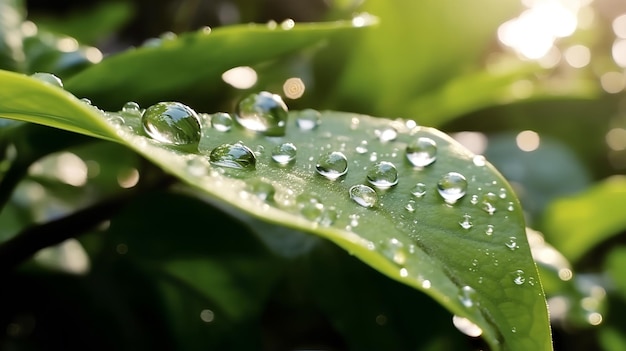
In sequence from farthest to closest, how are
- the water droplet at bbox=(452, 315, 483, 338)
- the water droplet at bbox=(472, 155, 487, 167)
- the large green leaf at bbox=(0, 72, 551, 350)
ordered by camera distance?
the water droplet at bbox=(452, 315, 483, 338)
the water droplet at bbox=(472, 155, 487, 167)
the large green leaf at bbox=(0, 72, 551, 350)

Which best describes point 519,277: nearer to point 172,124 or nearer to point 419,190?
point 419,190

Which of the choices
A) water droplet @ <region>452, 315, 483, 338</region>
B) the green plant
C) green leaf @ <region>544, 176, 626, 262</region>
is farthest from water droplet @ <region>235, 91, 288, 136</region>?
green leaf @ <region>544, 176, 626, 262</region>

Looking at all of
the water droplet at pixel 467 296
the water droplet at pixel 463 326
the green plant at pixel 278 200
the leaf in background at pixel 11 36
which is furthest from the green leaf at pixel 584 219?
the leaf in background at pixel 11 36

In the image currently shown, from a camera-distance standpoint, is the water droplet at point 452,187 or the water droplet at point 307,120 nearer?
the water droplet at point 452,187

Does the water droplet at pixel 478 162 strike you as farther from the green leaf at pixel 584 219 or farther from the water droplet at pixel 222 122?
the green leaf at pixel 584 219

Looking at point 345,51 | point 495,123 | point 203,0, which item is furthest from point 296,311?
point 203,0

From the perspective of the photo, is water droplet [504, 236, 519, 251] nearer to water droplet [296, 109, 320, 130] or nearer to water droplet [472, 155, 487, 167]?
water droplet [472, 155, 487, 167]

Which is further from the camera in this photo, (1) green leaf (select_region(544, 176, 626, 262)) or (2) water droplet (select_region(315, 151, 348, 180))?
(1) green leaf (select_region(544, 176, 626, 262))

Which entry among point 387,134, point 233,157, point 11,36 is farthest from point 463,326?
point 11,36
